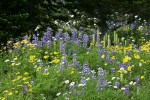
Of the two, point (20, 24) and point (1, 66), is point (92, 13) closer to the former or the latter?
point (20, 24)

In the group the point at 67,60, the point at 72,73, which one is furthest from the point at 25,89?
the point at 67,60

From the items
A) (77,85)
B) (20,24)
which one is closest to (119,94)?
(77,85)

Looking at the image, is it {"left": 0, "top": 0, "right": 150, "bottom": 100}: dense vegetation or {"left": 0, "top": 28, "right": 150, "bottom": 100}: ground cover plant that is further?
{"left": 0, "top": 0, "right": 150, "bottom": 100}: dense vegetation

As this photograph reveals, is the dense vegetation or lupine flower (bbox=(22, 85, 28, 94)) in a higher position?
the dense vegetation

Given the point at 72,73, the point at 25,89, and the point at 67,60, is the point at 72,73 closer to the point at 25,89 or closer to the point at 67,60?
the point at 67,60

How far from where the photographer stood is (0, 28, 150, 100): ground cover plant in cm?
599

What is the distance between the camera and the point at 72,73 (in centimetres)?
665

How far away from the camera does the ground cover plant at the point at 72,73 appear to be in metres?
5.99

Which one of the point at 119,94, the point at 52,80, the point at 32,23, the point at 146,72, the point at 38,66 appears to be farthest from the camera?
the point at 32,23

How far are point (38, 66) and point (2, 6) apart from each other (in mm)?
2634

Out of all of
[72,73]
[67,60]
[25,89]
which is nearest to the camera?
[25,89]

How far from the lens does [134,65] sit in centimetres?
722

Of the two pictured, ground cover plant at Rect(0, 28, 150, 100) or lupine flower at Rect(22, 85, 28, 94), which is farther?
lupine flower at Rect(22, 85, 28, 94)

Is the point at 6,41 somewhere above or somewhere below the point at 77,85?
above
